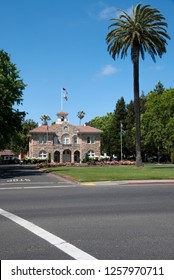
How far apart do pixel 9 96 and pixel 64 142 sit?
57907 millimetres

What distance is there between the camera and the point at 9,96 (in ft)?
127

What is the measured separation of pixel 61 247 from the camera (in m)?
7.67

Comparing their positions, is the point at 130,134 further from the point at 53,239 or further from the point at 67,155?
the point at 53,239

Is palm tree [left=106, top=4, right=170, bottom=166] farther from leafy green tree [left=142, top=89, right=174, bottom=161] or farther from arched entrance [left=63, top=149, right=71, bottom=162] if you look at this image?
arched entrance [left=63, top=149, right=71, bottom=162]

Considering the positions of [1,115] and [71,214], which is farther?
[1,115]

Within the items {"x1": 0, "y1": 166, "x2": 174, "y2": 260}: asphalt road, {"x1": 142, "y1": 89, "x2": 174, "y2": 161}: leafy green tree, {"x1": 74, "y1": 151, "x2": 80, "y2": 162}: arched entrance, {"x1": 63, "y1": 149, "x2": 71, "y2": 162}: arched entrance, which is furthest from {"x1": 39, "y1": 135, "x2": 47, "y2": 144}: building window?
{"x1": 0, "y1": 166, "x2": 174, "y2": 260}: asphalt road

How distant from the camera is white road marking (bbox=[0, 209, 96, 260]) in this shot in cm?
702

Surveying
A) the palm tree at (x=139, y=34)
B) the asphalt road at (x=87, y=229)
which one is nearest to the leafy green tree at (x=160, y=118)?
the palm tree at (x=139, y=34)

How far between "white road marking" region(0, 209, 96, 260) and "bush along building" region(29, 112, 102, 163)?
83.6 meters

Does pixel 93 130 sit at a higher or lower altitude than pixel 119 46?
lower
